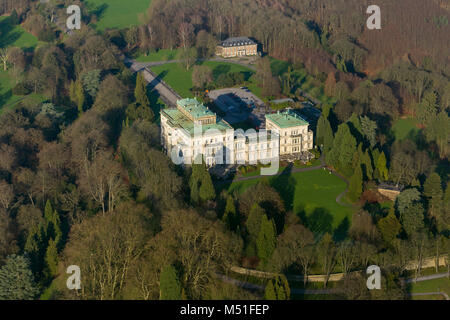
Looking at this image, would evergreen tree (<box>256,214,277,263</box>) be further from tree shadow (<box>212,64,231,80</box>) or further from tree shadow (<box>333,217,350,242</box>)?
tree shadow (<box>212,64,231,80</box>)

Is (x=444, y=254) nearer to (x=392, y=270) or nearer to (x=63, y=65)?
(x=392, y=270)

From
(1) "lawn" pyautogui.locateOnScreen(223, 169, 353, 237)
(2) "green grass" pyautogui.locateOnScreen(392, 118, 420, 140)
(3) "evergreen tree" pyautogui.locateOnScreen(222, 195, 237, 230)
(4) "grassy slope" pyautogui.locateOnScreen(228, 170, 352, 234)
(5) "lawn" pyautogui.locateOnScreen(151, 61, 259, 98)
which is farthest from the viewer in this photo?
(5) "lawn" pyautogui.locateOnScreen(151, 61, 259, 98)

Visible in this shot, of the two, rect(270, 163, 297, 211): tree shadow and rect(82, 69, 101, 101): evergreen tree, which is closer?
rect(270, 163, 297, 211): tree shadow

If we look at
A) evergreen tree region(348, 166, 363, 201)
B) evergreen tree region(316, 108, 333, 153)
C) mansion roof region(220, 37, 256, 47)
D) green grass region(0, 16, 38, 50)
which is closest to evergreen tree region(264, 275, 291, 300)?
evergreen tree region(348, 166, 363, 201)

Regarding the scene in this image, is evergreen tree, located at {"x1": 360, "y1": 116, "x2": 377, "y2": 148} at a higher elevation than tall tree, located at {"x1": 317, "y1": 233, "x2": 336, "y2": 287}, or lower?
higher

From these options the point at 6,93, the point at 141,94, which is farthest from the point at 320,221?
the point at 6,93

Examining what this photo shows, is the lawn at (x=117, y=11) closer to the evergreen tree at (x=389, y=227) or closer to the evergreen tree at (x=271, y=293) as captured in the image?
the evergreen tree at (x=389, y=227)
